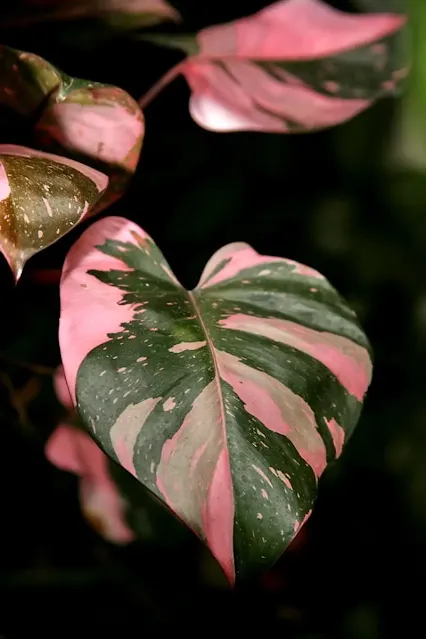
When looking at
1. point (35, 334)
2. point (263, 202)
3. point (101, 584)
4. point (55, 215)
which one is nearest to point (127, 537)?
point (101, 584)

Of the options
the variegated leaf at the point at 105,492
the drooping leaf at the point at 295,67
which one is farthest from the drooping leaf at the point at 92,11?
the variegated leaf at the point at 105,492

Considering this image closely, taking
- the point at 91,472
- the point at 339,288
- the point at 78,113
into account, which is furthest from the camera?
the point at 339,288

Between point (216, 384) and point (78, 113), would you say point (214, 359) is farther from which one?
point (78, 113)

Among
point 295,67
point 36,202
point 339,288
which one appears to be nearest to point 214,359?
point 36,202

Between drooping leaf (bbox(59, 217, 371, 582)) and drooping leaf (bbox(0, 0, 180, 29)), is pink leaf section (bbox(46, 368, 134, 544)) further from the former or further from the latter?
drooping leaf (bbox(0, 0, 180, 29))

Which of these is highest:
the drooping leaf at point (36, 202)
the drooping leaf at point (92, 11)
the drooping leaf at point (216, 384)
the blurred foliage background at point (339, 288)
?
the drooping leaf at point (92, 11)

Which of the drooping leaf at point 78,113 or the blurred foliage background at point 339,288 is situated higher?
the drooping leaf at point 78,113

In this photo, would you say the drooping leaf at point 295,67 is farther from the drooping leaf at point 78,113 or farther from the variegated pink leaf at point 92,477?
the variegated pink leaf at point 92,477
